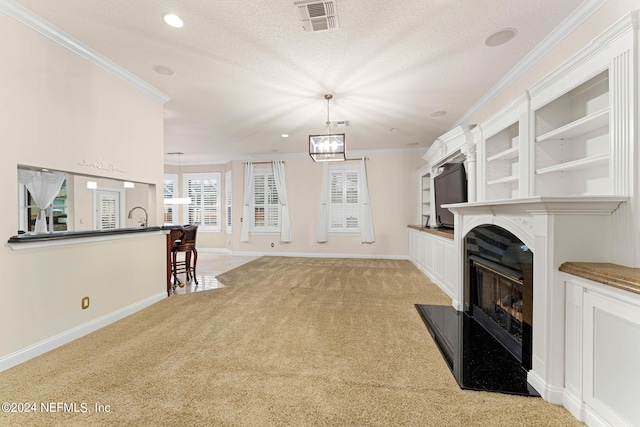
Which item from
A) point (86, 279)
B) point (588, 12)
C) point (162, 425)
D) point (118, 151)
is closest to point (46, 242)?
point (86, 279)

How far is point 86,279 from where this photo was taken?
8.93 feet

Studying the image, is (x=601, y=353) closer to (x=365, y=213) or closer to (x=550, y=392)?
(x=550, y=392)

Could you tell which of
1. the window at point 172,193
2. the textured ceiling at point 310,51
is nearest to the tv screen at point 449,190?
the textured ceiling at point 310,51

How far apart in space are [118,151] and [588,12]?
4.62 metres

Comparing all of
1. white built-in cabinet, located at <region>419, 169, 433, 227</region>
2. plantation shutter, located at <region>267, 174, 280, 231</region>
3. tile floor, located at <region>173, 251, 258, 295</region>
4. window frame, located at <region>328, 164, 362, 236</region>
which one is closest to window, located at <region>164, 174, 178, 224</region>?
tile floor, located at <region>173, 251, 258, 295</region>

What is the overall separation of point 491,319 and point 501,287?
350mm

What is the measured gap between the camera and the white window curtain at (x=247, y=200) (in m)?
7.67

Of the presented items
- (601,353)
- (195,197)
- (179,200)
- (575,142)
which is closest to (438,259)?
(575,142)

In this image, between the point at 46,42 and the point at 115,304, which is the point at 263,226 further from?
the point at 46,42

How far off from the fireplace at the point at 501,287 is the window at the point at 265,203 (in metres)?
5.45

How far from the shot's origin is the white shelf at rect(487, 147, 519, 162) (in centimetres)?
301

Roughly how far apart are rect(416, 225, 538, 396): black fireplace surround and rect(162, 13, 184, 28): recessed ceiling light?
10.9 feet

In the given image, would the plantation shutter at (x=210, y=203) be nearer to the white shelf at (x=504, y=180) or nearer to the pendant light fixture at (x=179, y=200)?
the pendant light fixture at (x=179, y=200)

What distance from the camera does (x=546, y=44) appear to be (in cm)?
256
